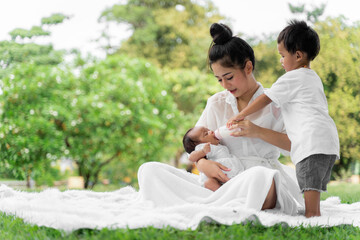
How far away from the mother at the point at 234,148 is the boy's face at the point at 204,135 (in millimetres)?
67

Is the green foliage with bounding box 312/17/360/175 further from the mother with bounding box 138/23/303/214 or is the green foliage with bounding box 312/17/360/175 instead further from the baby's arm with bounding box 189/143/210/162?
the baby's arm with bounding box 189/143/210/162

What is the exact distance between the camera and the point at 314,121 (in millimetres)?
2344

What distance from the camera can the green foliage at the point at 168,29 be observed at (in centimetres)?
1045

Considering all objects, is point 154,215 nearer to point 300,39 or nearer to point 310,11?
point 300,39

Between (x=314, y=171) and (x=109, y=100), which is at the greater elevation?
(x=109, y=100)

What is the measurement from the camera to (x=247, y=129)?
8.18 ft

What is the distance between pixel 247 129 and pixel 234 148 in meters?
0.25

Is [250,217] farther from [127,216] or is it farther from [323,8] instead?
[323,8]

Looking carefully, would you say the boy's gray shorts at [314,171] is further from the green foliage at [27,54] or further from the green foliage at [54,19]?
the green foliage at [54,19]

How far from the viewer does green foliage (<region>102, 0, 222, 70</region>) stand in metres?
10.5

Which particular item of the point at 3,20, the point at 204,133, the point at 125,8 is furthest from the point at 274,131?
the point at 125,8

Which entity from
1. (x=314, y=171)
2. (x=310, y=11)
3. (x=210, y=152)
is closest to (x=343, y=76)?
(x=310, y=11)

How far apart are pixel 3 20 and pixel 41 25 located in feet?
4.26

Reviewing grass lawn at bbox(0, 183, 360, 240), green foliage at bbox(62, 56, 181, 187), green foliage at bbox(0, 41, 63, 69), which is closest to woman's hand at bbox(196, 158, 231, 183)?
grass lawn at bbox(0, 183, 360, 240)
